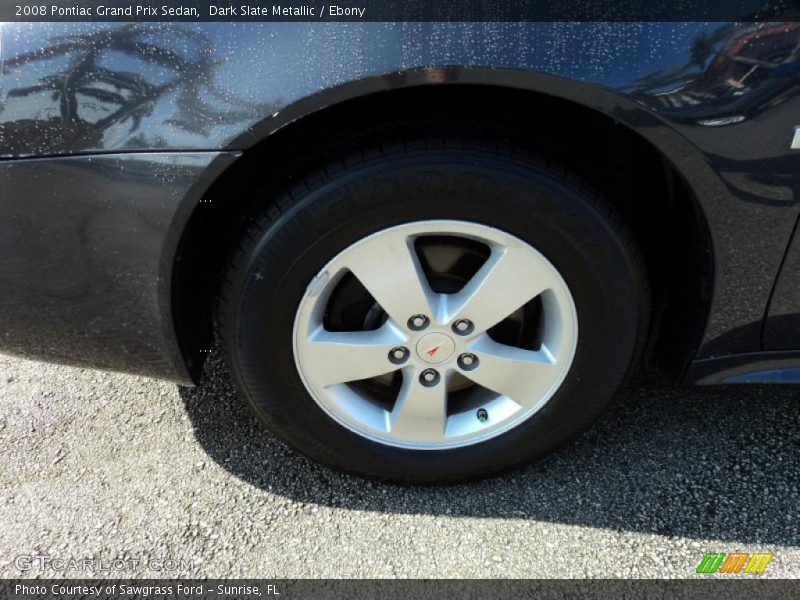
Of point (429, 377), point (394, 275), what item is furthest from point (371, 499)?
point (394, 275)

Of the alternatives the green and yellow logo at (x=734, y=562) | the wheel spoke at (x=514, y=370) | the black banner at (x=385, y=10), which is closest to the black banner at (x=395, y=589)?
the green and yellow logo at (x=734, y=562)

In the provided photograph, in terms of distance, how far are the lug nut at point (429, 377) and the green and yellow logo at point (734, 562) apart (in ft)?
2.53

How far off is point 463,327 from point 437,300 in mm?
91

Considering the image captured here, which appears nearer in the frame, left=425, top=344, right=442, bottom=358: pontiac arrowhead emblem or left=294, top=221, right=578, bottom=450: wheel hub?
left=294, top=221, right=578, bottom=450: wheel hub

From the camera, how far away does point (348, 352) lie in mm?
1758

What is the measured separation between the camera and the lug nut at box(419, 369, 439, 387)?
71.0 inches

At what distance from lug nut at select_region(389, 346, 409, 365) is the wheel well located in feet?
1.48

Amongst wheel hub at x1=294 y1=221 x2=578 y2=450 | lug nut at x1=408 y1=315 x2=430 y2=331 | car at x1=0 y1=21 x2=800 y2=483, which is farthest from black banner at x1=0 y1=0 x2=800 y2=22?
lug nut at x1=408 y1=315 x2=430 y2=331

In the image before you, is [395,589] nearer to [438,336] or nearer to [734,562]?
[438,336]

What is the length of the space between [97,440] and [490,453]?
1148mm

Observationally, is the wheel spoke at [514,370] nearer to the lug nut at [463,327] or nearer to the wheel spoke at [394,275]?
the lug nut at [463,327]

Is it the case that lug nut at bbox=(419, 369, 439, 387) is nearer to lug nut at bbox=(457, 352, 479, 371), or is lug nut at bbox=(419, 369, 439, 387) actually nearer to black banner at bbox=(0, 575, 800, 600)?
lug nut at bbox=(457, 352, 479, 371)

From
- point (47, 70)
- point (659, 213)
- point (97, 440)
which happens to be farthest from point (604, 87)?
point (97, 440)

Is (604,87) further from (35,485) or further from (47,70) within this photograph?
(35,485)
